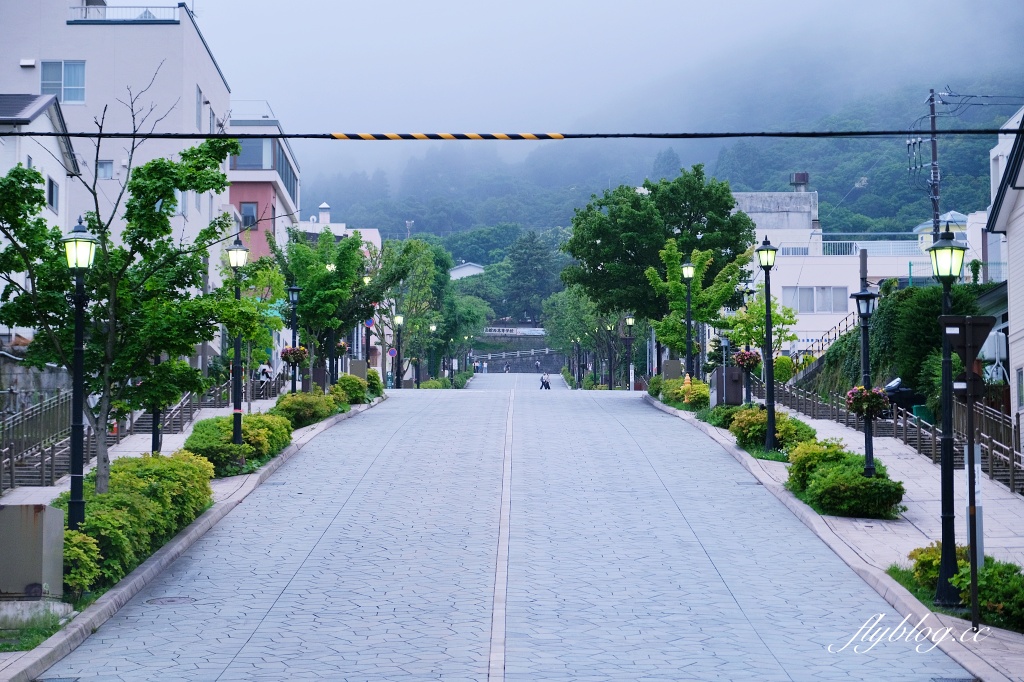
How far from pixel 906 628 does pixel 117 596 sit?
349 inches

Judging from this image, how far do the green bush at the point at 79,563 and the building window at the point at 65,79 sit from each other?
37.3 m

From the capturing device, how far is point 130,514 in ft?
52.1

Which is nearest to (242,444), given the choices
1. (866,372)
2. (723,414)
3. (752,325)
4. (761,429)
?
(761,429)

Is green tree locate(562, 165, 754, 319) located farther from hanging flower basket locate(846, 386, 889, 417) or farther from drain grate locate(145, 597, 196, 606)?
drain grate locate(145, 597, 196, 606)

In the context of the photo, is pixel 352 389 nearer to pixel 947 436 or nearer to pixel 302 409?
pixel 302 409

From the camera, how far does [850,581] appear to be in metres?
15.4

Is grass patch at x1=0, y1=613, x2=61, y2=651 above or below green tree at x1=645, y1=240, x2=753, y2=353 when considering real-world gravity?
below

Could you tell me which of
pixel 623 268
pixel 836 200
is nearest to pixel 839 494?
pixel 623 268

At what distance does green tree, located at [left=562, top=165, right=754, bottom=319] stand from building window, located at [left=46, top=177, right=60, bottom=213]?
20.8 meters

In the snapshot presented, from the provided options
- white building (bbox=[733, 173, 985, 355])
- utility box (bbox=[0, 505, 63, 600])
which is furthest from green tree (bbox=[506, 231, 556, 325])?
utility box (bbox=[0, 505, 63, 600])

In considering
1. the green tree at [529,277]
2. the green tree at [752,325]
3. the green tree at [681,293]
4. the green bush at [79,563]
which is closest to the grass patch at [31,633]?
the green bush at [79,563]

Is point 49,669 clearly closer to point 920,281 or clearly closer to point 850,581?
point 850,581

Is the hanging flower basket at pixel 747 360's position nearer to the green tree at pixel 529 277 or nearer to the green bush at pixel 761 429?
the green bush at pixel 761 429

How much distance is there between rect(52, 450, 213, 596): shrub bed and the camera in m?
14.1
